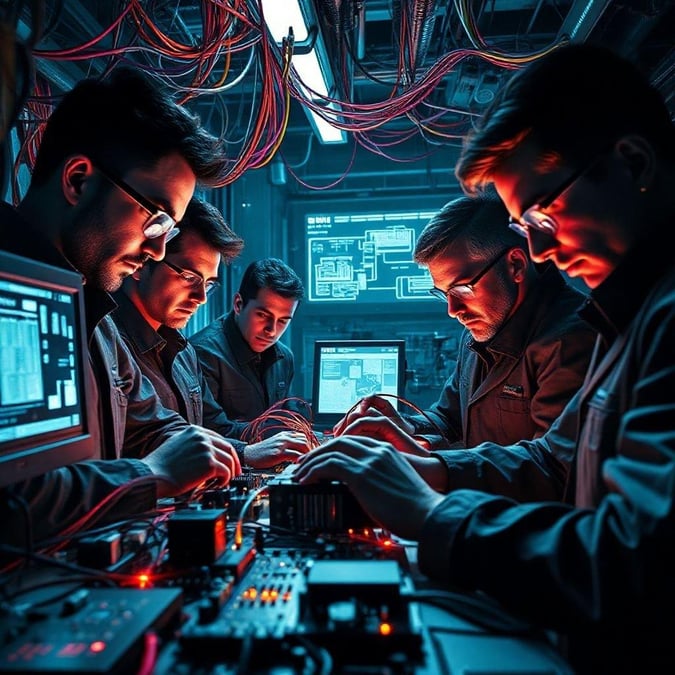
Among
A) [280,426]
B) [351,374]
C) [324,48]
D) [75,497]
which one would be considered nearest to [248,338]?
[351,374]

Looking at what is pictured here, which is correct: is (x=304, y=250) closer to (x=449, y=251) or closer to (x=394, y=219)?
(x=394, y=219)

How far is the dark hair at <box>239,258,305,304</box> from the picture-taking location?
3414 mm

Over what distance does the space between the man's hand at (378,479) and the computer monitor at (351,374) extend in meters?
2.01

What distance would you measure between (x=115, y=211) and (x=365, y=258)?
3598 millimetres

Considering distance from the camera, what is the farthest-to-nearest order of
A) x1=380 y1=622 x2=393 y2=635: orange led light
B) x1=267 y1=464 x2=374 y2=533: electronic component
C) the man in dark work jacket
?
the man in dark work jacket
x1=267 y1=464 x2=374 y2=533: electronic component
x1=380 y1=622 x2=393 y2=635: orange led light

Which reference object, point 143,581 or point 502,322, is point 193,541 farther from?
point 502,322

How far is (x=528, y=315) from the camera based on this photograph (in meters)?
2.10

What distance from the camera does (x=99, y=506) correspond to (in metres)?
1.17

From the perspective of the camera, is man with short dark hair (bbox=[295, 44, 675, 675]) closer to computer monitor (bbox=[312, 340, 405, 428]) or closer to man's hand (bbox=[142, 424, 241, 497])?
man's hand (bbox=[142, 424, 241, 497])

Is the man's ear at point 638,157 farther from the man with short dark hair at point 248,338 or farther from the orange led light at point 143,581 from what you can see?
the man with short dark hair at point 248,338

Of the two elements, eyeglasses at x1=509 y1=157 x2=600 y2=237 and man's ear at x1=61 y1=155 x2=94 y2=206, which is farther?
man's ear at x1=61 y1=155 x2=94 y2=206

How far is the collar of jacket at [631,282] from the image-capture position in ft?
3.48

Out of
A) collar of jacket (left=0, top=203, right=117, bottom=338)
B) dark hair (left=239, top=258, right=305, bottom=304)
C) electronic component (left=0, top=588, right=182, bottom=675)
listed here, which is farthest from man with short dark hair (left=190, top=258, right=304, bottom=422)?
electronic component (left=0, top=588, right=182, bottom=675)

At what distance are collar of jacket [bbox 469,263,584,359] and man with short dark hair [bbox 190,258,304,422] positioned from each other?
1683 mm
